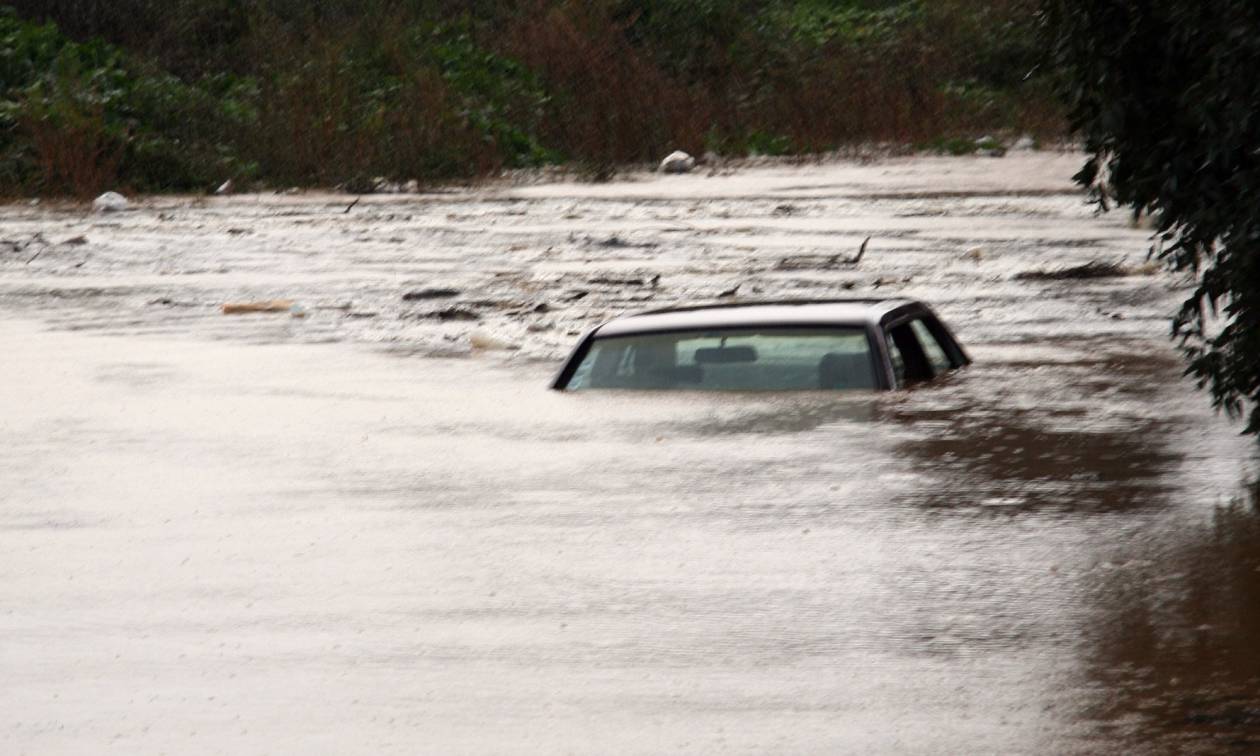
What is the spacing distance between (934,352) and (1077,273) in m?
10.0

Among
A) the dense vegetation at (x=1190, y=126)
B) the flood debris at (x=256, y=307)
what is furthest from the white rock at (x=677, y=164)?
the dense vegetation at (x=1190, y=126)

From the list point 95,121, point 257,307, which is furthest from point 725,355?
point 95,121

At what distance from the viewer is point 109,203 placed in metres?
36.2

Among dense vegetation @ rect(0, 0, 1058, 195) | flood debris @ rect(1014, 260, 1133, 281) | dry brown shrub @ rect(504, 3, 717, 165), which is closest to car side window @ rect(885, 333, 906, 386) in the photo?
flood debris @ rect(1014, 260, 1133, 281)

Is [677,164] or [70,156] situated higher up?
[70,156]

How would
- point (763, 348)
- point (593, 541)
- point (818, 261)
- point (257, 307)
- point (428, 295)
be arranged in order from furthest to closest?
1. point (818, 261)
2. point (428, 295)
3. point (257, 307)
4. point (763, 348)
5. point (593, 541)

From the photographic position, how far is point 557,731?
6.54 meters

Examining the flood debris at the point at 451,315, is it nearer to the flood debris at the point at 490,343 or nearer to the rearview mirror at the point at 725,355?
the flood debris at the point at 490,343

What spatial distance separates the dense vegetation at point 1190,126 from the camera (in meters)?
9.70

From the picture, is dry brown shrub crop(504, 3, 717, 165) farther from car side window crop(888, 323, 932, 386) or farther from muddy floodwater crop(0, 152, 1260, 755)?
car side window crop(888, 323, 932, 386)

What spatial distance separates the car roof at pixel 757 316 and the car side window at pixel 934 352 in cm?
78

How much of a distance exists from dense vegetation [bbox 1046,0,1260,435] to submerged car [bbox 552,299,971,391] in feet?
5.29

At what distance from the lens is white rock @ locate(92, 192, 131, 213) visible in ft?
118

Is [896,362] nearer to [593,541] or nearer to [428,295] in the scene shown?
[593,541]
